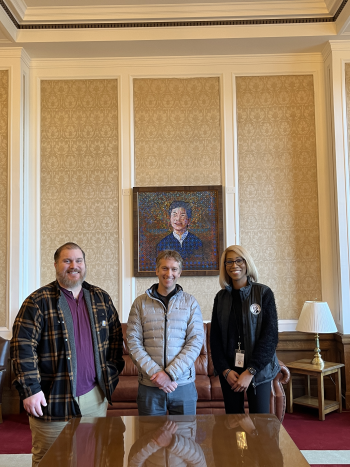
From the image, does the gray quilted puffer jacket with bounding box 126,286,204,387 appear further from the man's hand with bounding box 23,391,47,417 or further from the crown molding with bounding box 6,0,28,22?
the crown molding with bounding box 6,0,28,22

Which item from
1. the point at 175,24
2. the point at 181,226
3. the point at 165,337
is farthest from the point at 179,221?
the point at 165,337

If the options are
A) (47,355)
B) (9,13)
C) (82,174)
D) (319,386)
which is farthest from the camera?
→ (82,174)

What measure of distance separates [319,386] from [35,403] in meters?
3.12

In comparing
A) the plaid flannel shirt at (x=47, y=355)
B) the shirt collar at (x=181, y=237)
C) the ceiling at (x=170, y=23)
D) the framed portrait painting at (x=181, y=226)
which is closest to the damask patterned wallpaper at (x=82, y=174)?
the framed portrait painting at (x=181, y=226)

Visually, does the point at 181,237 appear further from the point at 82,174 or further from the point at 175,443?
the point at 175,443

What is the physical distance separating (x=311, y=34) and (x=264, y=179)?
5.30ft

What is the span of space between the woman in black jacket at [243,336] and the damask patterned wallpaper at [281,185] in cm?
238

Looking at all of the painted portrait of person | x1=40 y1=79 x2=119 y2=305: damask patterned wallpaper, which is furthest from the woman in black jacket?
x1=40 y1=79 x2=119 y2=305: damask patterned wallpaper

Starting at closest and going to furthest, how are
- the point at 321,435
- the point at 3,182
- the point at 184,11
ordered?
the point at 321,435 < the point at 184,11 < the point at 3,182

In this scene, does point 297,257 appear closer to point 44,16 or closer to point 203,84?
point 203,84

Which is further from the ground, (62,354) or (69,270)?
(69,270)

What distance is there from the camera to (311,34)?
15.9 ft

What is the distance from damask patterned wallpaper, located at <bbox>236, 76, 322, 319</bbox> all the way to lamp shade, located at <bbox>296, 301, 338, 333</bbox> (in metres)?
0.51

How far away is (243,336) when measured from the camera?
2.74m
